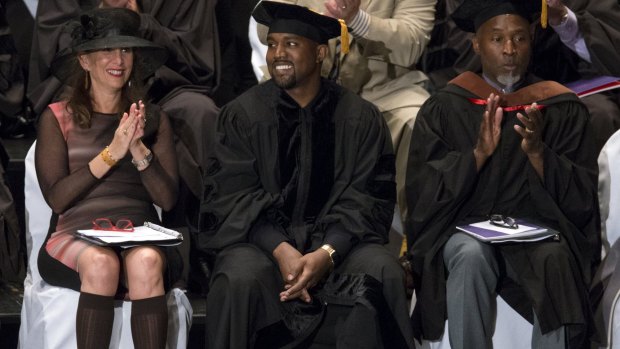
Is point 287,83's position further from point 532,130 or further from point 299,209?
point 532,130

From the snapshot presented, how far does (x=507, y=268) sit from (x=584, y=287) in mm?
334

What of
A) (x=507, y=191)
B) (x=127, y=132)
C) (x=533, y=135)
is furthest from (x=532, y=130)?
(x=127, y=132)

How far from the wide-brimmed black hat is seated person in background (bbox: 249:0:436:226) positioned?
0.93 m

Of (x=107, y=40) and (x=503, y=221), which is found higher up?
(x=107, y=40)

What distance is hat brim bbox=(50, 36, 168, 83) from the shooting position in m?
5.30

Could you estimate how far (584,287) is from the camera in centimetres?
510

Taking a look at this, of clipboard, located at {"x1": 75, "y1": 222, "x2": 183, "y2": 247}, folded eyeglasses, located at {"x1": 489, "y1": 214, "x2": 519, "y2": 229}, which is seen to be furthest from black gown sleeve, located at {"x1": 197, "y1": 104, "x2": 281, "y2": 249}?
folded eyeglasses, located at {"x1": 489, "y1": 214, "x2": 519, "y2": 229}

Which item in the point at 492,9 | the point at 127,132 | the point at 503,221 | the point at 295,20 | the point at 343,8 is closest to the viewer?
the point at 127,132

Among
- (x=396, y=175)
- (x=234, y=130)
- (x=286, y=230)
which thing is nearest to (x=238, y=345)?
(x=286, y=230)

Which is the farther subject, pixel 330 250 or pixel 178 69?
pixel 178 69

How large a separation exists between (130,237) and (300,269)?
2.35ft

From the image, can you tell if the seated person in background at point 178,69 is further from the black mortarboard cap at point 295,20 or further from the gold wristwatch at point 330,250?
→ the gold wristwatch at point 330,250

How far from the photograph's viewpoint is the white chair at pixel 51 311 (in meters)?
5.01

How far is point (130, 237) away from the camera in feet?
16.2
